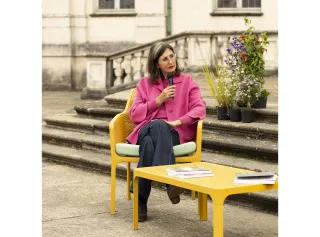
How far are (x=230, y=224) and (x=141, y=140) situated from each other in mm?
842

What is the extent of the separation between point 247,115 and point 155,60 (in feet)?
6.30

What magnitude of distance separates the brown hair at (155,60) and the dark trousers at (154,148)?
42cm

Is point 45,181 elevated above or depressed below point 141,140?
below

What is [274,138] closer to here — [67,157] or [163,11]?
[67,157]

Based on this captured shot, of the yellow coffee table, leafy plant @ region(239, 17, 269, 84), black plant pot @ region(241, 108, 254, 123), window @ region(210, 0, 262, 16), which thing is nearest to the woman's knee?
the yellow coffee table

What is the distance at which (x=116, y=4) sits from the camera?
16.2m

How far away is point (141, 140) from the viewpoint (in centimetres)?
494

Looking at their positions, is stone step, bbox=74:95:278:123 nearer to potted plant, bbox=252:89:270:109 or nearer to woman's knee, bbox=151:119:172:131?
potted plant, bbox=252:89:270:109

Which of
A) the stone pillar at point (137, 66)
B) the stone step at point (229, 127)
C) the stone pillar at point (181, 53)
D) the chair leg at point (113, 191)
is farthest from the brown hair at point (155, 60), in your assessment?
the stone pillar at point (137, 66)

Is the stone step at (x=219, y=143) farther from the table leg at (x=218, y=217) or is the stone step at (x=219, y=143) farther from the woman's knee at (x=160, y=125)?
the table leg at (x=218, y=217)
